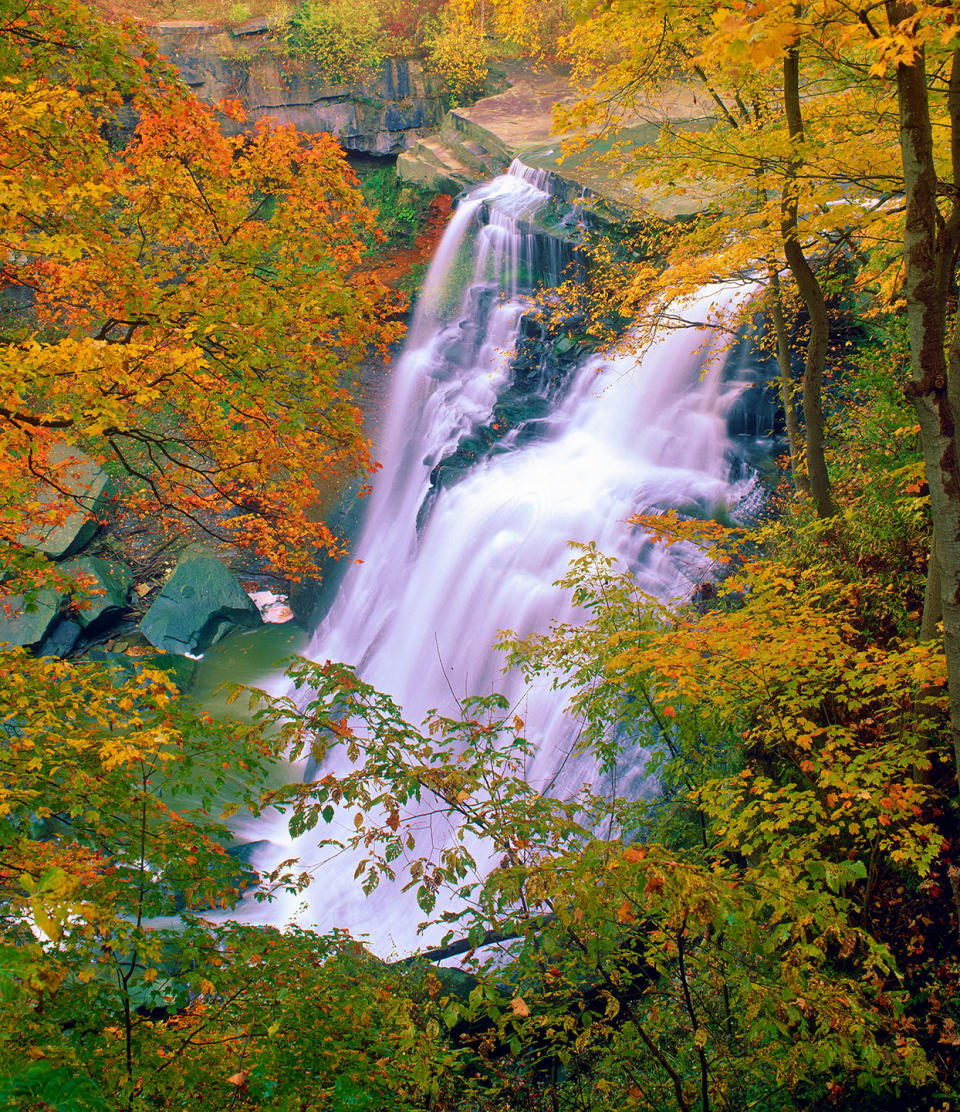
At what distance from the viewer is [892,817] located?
119 inches

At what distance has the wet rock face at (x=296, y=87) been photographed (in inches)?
846

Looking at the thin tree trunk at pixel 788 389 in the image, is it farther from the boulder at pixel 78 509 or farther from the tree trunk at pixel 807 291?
the boulder at pixel 78 509

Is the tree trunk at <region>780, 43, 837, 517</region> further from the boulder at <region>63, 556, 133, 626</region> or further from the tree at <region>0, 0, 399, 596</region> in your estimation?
the boulder at <region>63, 556, 133, 626</region>

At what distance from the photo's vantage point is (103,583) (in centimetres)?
1377

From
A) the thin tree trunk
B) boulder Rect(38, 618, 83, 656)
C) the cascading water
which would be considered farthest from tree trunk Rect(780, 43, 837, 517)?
boulder Rect(38, 618, 83, 656)

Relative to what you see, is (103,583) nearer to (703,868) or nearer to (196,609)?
(196,609)

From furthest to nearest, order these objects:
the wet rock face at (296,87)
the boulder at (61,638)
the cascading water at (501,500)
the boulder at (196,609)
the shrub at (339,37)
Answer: the wet rock face at (296,87) → the shrub at (339,37) → the boulder at (196,609) → the boulder at (61,638) → the cascading water at (501,500)

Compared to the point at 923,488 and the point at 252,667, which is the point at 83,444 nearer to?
the point at 923,488

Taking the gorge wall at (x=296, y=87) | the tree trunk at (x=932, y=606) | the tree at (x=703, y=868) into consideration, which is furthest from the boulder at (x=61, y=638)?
the gorge wall at (x=296, y=87)

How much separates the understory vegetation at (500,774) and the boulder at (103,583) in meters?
8.97

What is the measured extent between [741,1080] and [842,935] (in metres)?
1.50

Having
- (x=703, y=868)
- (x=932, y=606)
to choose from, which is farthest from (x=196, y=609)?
(x=703, y=868)

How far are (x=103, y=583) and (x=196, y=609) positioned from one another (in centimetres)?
185

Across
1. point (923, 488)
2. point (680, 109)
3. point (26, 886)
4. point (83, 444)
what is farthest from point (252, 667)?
point (680, 109)
